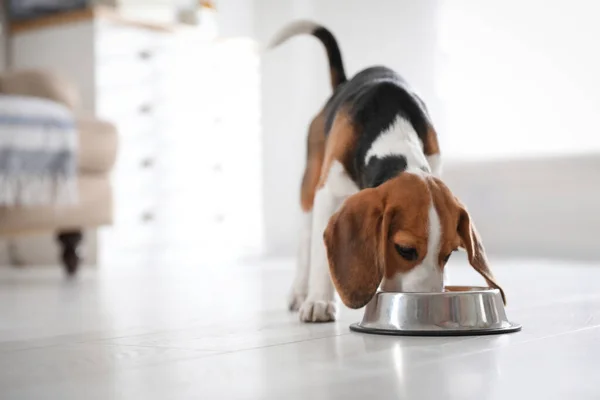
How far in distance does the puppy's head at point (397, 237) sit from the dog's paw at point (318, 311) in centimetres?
26

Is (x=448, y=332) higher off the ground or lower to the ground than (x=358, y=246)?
lower

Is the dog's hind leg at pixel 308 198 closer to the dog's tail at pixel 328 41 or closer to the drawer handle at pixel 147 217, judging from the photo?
the dog's tail at pixel 328 41

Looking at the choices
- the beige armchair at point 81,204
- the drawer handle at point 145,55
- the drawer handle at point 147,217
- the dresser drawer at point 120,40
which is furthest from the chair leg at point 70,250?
the drawer handle at point 145,55

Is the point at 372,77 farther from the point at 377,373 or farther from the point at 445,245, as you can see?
the point at 377,373

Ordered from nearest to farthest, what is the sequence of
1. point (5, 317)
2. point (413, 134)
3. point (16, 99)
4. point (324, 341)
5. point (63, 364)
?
point (63, 364) → point (324, 341) → point (413, 134) → point (5, 317) → point (16, 99)

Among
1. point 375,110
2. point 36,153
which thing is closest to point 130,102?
point 36,153

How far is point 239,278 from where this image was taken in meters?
3.79

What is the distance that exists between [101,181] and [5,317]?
1692mm

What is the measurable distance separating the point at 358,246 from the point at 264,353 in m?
0.30

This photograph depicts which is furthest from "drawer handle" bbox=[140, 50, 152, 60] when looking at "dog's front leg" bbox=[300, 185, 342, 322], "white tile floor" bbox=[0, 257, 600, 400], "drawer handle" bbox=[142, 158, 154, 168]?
→ "dog's front leg" bbox=[300, 185, 342, 322]

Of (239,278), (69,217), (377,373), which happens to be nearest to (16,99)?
(69,217)

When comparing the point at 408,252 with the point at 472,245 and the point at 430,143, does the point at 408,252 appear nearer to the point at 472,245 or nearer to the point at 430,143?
the point at 472,245

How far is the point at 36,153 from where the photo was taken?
3664 millimetres

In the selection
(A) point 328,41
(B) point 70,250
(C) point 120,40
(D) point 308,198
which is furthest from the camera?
(C) point 120,40
